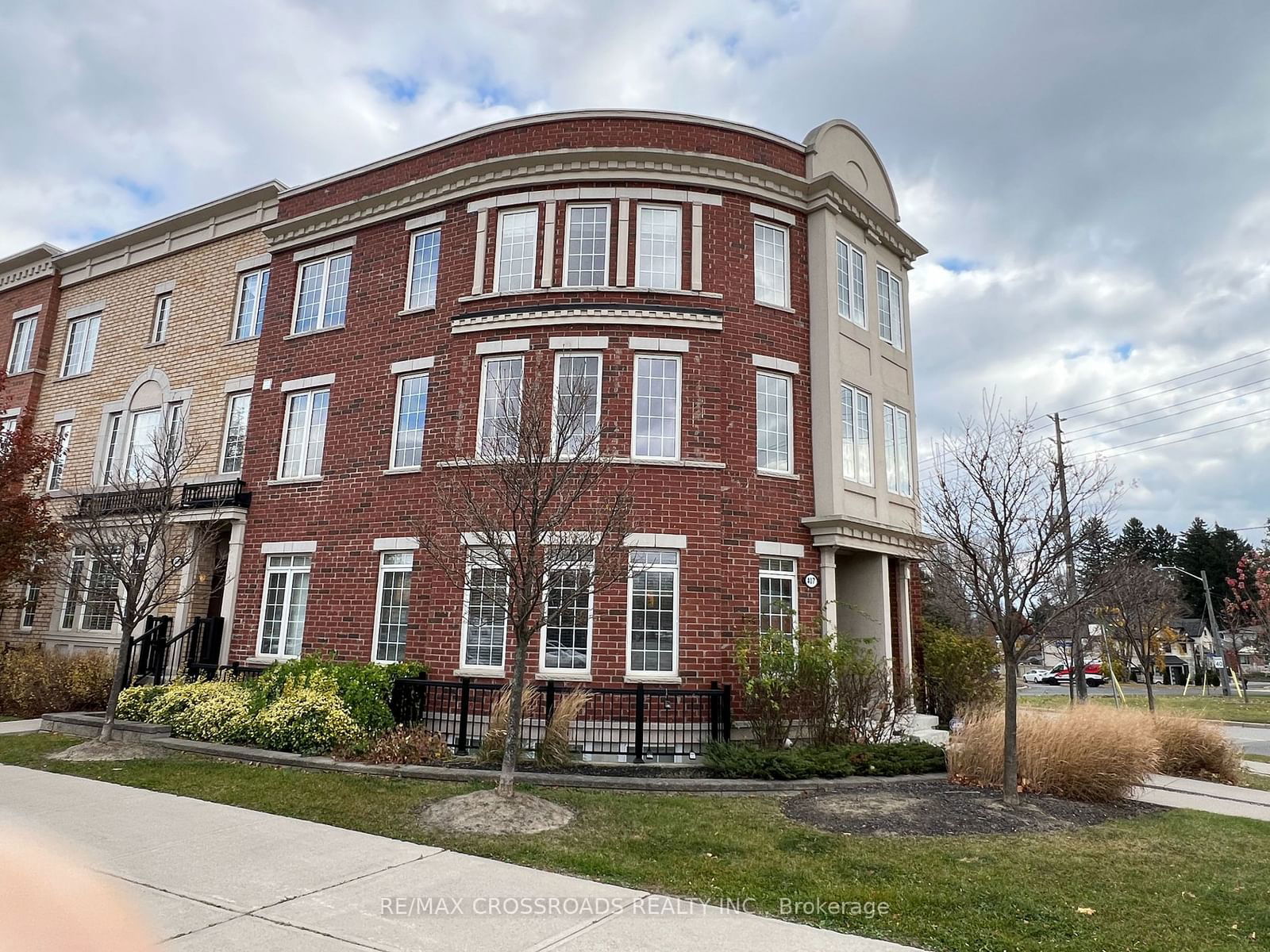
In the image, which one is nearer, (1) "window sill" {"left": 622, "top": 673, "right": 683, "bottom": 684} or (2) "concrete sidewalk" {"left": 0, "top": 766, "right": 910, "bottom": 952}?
(2) "concrete sidewalk" {"left": 0, "top": 766, "right": 910, "bottom": 952}

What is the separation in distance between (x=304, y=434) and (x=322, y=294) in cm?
317

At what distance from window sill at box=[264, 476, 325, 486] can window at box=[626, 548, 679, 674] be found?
23.4 ft

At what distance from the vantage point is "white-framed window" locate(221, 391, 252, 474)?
17984 mm

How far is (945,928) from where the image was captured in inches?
207

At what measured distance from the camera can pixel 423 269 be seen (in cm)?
1616

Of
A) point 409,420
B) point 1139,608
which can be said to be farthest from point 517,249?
point 1139,608

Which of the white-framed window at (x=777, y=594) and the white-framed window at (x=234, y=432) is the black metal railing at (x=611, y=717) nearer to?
the white-framed window at (x=777, y=594)

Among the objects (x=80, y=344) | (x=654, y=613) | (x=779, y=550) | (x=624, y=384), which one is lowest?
(x=654, y=613)

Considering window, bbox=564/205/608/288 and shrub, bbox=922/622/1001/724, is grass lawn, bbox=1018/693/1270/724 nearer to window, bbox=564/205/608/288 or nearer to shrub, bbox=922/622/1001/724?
shrub, bbox=922/622/1001/724

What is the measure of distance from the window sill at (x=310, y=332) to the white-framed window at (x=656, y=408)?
692cm

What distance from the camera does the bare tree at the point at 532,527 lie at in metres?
8.71

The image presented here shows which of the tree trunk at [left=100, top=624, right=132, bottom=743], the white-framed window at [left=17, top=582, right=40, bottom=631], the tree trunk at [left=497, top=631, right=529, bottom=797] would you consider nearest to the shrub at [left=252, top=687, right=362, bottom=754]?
the tree trunk at [left=100, top=624, right=132, bottom=743]

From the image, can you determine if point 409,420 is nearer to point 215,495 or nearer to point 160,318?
point 215,495

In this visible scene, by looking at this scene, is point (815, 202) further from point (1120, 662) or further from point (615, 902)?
point (1120, 662)
